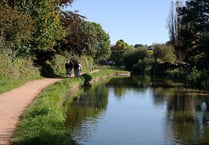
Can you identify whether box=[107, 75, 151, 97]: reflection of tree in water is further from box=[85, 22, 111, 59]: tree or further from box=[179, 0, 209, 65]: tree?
box=[85, 22, 111, 59]: tree

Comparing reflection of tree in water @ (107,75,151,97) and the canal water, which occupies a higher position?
reflection of tree in water @ (107,75,151,97)

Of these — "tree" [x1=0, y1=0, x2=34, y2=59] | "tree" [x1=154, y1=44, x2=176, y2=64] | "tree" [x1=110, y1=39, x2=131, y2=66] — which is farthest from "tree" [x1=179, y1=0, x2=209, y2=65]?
"tree" [x1=110, y1=39, x2=131, y2=66]

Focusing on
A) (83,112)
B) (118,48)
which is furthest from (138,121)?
(118,48)

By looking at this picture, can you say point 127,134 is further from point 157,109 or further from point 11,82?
point 11,82

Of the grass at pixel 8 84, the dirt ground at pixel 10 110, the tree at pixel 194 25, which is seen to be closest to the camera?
the dirt ground at pixel 10 110

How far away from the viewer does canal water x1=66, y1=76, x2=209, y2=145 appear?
1522cm

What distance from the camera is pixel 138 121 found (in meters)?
19.2

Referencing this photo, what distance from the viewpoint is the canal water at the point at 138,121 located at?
1522 cm

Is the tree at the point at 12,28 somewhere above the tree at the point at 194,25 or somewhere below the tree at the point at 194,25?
below

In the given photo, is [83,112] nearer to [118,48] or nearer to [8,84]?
[8,84]

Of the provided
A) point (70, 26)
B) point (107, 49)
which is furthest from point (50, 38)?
point (107, 49)

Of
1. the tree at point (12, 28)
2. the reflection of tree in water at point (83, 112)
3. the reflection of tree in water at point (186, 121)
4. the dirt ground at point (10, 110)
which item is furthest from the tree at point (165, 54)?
the dirt ground at point (10, 110)

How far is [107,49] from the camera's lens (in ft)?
305

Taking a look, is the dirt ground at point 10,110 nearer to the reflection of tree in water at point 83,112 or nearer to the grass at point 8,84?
the grass at point 8,84
